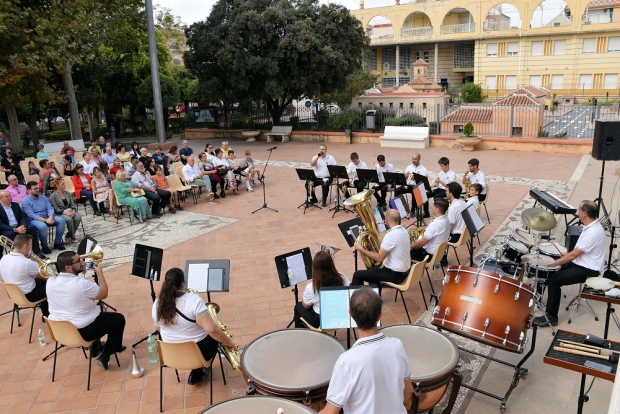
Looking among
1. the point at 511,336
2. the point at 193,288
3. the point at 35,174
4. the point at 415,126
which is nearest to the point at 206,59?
the point at 415,126

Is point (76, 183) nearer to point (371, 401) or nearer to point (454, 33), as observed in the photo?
point (371, 401)

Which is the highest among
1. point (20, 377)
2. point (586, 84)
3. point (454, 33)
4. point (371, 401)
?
point (454, 33)

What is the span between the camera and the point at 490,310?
4742mm

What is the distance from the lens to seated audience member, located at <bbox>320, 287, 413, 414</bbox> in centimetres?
301

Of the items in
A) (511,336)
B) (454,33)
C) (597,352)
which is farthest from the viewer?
(454,33)

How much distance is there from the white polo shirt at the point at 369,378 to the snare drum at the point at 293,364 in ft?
2.51

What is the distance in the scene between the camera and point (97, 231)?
434 inches

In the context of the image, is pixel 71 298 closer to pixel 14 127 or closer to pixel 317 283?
pixel 317 283

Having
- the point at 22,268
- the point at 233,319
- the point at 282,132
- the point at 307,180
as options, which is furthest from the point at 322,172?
the point at 282,132

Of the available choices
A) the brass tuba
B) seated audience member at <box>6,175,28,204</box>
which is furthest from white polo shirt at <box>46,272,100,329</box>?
seated audience member at <box>6,175,28,204</box>

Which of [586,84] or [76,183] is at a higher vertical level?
[586,84]

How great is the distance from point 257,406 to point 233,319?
3335 millimetres

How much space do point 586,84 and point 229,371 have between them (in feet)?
173

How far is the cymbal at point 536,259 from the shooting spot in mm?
5877
